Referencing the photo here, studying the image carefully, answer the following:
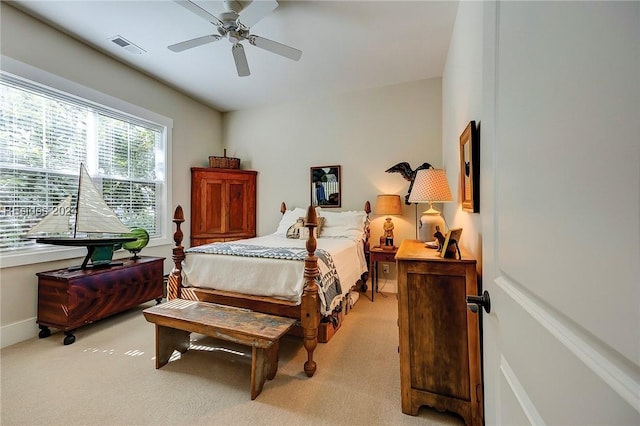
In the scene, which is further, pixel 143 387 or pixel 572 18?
pixel 143 387

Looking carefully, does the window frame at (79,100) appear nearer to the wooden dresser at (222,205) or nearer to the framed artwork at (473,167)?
the wooden dresser at (222,205)

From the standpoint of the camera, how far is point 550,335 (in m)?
0.45

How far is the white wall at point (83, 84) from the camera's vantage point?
242cm

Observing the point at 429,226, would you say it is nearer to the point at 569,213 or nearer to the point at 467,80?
the point at 467,80

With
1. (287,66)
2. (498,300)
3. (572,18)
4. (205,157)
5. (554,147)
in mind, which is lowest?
(498,300)

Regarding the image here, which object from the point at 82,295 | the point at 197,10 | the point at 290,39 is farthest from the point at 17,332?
the point at 290,39

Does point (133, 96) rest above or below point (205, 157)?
above

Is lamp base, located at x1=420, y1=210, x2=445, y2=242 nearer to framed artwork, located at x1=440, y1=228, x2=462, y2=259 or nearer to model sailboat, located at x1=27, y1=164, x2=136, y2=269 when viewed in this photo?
framed artwork, located at x1=440, y1=228, x2=462, y2=259

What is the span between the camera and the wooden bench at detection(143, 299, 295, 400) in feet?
5.73

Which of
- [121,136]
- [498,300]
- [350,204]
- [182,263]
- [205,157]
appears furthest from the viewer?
[205,157]

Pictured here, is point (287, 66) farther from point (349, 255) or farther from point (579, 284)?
point (579, 284)

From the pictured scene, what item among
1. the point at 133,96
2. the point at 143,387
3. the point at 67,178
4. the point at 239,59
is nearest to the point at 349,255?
the point at 143,387

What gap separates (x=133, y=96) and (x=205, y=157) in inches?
53.8

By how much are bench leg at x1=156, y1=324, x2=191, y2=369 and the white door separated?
7.07 feet
